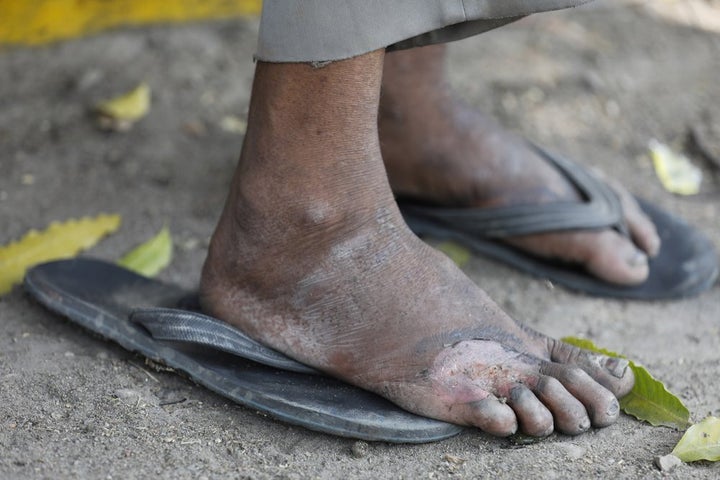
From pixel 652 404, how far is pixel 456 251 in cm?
67

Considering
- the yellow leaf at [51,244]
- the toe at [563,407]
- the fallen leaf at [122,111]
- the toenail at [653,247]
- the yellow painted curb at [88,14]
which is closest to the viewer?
the toe at [563,407]

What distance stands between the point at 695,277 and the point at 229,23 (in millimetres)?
1625

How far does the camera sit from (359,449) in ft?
4.46

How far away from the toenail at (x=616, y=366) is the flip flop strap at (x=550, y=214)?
51 centimetres

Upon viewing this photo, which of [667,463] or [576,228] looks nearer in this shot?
[667,463]

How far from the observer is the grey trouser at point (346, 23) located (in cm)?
125

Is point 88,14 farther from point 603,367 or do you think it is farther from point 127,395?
point 603,367

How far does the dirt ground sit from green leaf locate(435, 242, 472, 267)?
21mm

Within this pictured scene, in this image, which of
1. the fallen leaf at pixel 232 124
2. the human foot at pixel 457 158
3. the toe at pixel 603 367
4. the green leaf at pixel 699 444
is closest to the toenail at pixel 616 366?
the toe at pixel 603 367

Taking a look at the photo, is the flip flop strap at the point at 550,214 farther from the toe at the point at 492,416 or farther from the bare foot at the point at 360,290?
the toe at the point at 492,416

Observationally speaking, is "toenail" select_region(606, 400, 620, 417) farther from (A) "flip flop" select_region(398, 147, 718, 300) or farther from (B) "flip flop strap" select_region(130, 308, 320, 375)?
(A) "flip flop" select_region(398, 147, 718, 300)

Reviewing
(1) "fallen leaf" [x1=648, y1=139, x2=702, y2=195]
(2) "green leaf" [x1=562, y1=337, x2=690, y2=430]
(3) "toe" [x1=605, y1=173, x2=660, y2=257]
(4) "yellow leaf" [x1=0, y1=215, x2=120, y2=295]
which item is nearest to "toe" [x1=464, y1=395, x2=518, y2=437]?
(2) "green leaf" [x1=562, y1=337, x2=690, y2=430]


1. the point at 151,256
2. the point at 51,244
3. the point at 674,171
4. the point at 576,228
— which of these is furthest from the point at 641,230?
the point at 51,244

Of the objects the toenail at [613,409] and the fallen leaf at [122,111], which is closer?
the toenail at [613,409]
